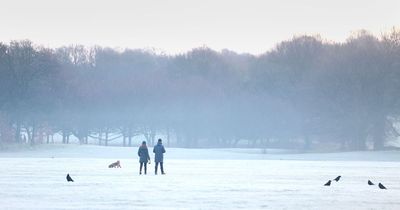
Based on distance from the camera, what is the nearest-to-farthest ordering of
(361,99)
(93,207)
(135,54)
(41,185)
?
(93,207)
(41,185)
(361,99)
(135,54)

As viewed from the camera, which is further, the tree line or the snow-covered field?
the tree line

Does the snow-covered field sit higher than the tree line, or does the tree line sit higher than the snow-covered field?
the tree line

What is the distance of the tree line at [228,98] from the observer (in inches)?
4092

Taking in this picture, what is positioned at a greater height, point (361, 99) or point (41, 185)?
point (361, 99)

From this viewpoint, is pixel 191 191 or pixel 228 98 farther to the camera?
pixel 228 98

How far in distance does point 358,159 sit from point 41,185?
49.7 meters

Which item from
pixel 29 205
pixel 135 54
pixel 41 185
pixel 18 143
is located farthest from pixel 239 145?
pixel 29 205

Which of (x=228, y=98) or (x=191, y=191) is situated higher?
(x=228, y=98)

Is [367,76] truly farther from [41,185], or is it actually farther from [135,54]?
[135,54]

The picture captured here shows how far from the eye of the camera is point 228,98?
127 metres

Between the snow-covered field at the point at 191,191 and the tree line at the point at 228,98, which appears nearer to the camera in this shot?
the snow-covered field at the point at 191,191

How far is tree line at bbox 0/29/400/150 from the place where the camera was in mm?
103938

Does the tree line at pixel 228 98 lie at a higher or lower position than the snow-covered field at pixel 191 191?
higher

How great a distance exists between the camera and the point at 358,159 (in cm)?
8550
